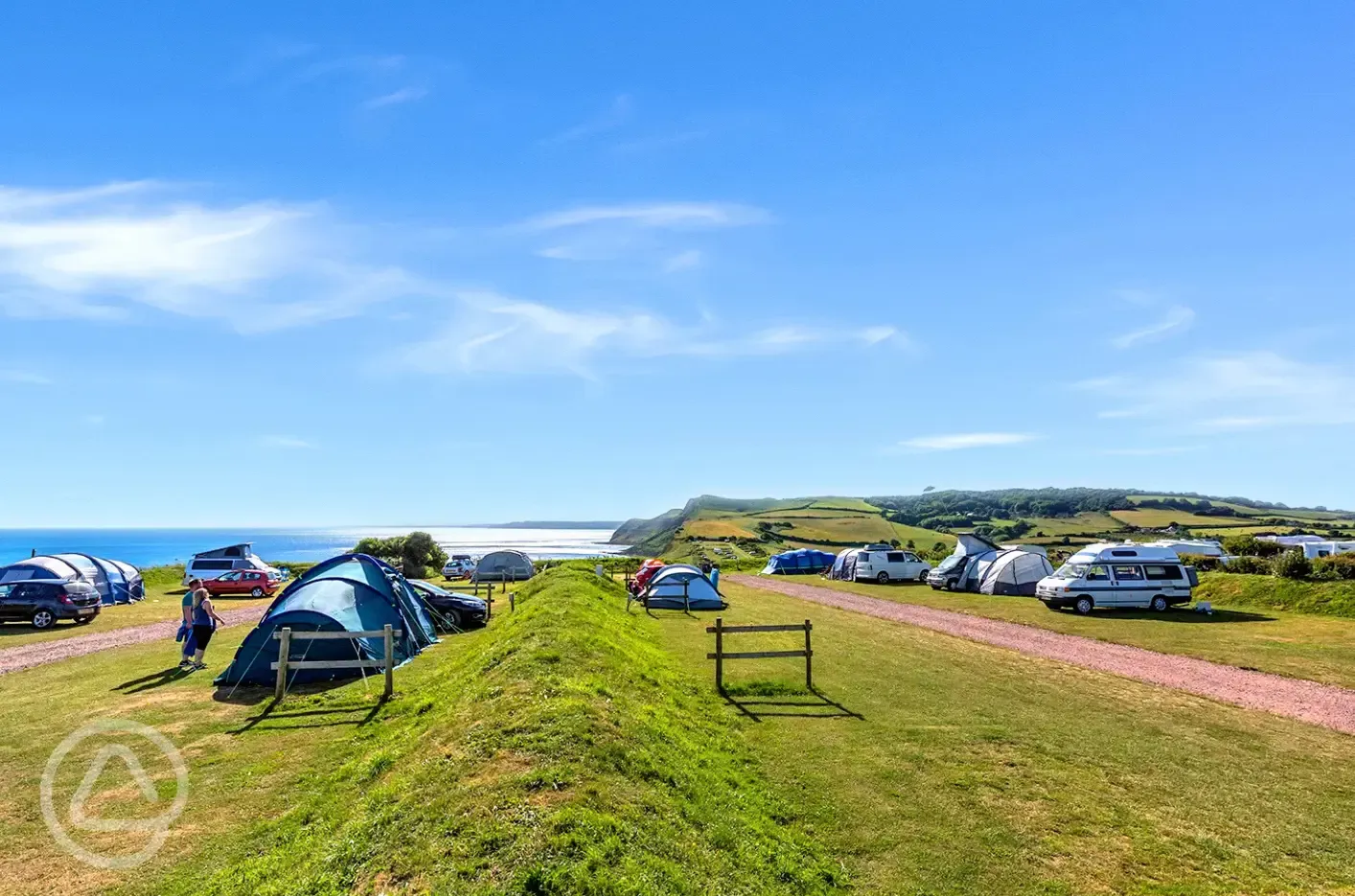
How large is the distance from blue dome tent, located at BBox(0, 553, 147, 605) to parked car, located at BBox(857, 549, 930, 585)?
4150cm

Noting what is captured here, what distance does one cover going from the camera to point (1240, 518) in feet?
374

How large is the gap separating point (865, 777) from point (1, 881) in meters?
9.72

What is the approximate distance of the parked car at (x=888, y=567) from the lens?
4916 cm

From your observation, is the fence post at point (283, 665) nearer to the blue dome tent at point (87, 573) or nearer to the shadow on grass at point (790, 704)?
the shadow on grass at point (790, 704)

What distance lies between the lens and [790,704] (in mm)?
14055

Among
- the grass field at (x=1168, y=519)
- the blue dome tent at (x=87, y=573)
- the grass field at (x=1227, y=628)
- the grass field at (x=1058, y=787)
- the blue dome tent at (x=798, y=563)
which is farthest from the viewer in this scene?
the grass field at (x=1168, y=519)

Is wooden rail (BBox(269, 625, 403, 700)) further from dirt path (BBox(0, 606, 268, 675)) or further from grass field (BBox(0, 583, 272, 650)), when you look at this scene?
grass field (BBox(0, 583, 272, 650))

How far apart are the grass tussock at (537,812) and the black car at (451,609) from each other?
14.0 metres

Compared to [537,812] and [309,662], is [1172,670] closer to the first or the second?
[537,812]

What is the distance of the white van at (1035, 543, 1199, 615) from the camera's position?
2997 cm

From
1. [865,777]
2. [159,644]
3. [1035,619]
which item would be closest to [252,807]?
[865,777]

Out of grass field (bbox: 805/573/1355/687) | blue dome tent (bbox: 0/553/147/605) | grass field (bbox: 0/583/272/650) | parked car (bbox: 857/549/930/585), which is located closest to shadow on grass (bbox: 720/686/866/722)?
grass field (bbox: 805/573/1355/687)

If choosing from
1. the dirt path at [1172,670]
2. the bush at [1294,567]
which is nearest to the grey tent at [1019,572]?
the bush at [1294,567]

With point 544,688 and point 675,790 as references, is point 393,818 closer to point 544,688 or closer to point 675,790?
point 675,790
